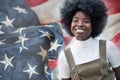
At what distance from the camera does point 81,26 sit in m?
1.54

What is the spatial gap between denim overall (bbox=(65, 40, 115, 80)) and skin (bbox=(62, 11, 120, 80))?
2.6 inches

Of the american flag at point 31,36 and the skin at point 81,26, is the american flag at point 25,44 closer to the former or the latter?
the american flag at point 31,36

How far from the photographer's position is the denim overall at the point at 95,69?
59.2 inches

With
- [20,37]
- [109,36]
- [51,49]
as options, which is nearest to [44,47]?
[51,49]

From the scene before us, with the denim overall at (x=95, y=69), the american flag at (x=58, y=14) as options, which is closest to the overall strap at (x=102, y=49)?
the denim overall at (x=95, y=69)

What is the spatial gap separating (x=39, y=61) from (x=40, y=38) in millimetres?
157

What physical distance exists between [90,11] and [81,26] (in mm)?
71

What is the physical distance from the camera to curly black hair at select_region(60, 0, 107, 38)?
Result: 60.7 inches

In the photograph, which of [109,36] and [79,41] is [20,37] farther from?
[79,41]

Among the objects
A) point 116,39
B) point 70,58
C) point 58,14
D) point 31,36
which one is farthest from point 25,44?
point 70,58

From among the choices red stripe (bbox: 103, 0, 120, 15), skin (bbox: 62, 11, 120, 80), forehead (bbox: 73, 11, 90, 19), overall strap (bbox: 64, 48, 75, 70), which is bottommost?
overall strap (bbox: 64, 48, 75, 70)

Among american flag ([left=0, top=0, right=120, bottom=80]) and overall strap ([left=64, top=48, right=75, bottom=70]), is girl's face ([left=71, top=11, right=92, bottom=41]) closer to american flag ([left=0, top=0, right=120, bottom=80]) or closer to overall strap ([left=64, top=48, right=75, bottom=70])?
overall strap ([left=64, top=48, right=75, bottom=70])

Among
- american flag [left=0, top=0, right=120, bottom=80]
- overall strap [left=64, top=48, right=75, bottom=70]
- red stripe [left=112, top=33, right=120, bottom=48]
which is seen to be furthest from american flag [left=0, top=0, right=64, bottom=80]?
overall strap [left=64, top=48, right=75, bottom=70]

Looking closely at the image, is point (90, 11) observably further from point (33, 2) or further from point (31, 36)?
point (33, 2)
